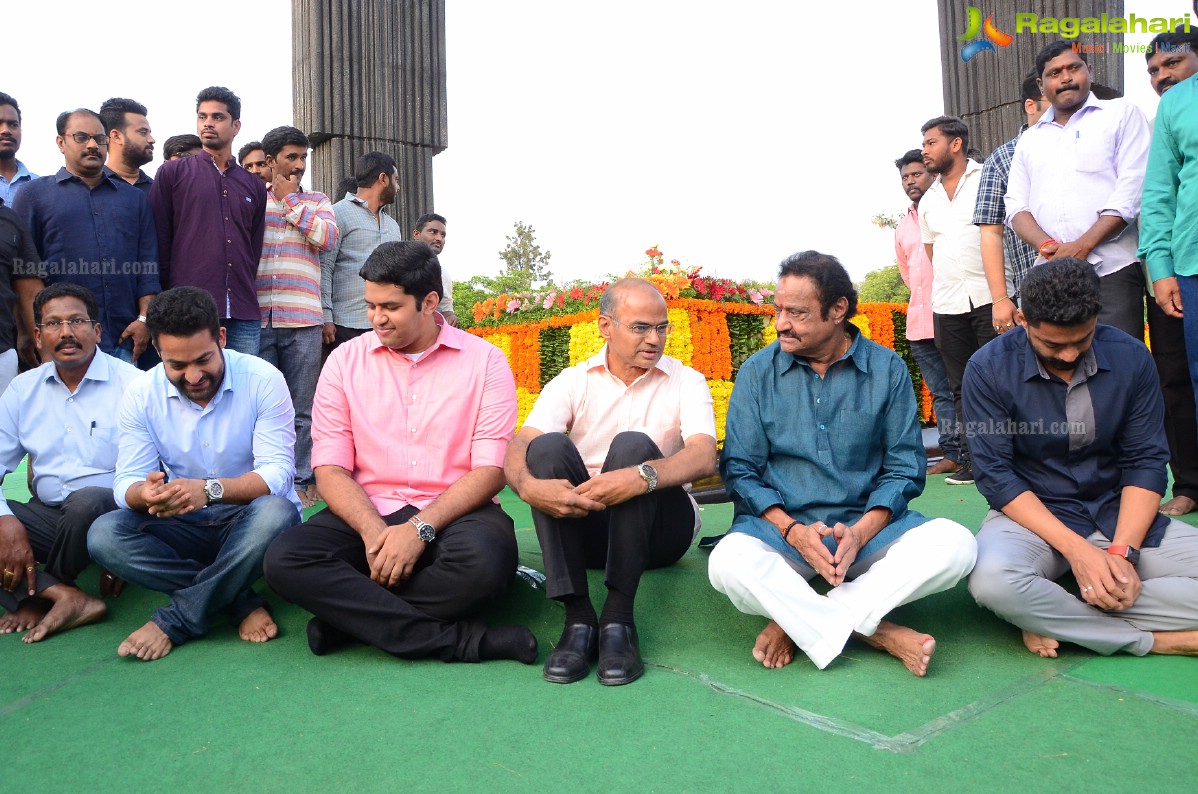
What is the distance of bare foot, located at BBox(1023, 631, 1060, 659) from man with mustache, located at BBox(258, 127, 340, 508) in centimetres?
390

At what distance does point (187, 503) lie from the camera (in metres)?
3.23

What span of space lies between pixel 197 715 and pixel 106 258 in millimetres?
2816

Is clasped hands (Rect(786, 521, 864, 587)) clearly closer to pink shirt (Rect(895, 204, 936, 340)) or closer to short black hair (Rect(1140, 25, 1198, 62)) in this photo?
short black hair (Rect(1140, 25, 1198, 62))

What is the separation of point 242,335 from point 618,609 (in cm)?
299

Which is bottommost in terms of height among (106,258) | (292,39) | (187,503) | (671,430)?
(187,503)

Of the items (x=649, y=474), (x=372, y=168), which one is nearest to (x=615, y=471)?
(x=649, y=474)

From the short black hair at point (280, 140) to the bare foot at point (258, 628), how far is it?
3047 mm

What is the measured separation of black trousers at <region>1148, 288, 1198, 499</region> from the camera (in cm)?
410

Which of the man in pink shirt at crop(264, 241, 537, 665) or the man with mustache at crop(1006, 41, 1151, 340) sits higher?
the man with mustache at crop(1006, 41, 1151, 340)

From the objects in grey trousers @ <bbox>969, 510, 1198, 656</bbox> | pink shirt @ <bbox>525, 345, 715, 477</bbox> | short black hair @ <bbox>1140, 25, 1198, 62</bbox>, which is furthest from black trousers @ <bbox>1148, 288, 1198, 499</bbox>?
pink shirt @ <bbox>525, 345, 715, 477</bbox>

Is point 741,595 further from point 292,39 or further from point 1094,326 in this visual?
point 292,39

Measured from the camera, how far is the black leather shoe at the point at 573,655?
2.75m

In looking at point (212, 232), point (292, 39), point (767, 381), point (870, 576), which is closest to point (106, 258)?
point (212, 232)

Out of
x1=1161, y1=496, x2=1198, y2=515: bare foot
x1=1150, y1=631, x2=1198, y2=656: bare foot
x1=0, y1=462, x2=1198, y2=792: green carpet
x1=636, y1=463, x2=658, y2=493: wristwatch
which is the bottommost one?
x1=0, y1=462, x2=1198, y2=792: green carpet
